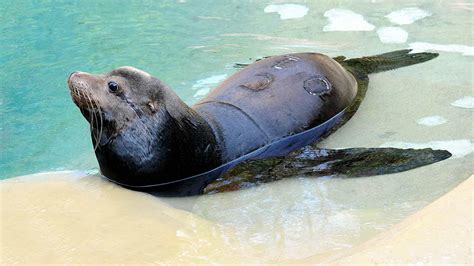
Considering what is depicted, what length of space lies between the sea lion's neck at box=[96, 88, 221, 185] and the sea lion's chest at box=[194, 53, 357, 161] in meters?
0.24

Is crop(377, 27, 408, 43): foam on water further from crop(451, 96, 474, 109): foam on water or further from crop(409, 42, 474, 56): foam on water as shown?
crop(451, 96, 474, 109): foam on water

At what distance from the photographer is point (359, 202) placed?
14.8ft

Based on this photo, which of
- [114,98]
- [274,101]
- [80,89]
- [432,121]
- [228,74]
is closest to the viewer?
[80,89]

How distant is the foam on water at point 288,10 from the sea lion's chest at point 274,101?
2.75 metres

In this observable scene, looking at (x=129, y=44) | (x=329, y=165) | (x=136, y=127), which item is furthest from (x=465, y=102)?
(x=129, y=44)

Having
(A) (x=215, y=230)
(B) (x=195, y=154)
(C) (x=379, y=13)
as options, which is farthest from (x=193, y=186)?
(C) (x=379, y=13)

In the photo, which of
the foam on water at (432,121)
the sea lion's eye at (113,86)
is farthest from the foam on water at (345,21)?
the sea lion's eye at (113,86)

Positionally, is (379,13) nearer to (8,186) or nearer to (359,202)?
(359,202)

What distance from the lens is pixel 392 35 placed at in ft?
25.8

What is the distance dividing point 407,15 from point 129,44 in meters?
2.98

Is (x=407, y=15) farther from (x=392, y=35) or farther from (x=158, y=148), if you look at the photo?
(x=158, y=148)

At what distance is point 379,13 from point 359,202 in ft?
14.8

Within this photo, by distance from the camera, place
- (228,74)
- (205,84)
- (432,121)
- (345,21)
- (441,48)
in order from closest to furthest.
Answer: (432,121), (205,84), (228,74), (441,48), (345,21)

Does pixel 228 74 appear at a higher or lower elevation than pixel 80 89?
lower
